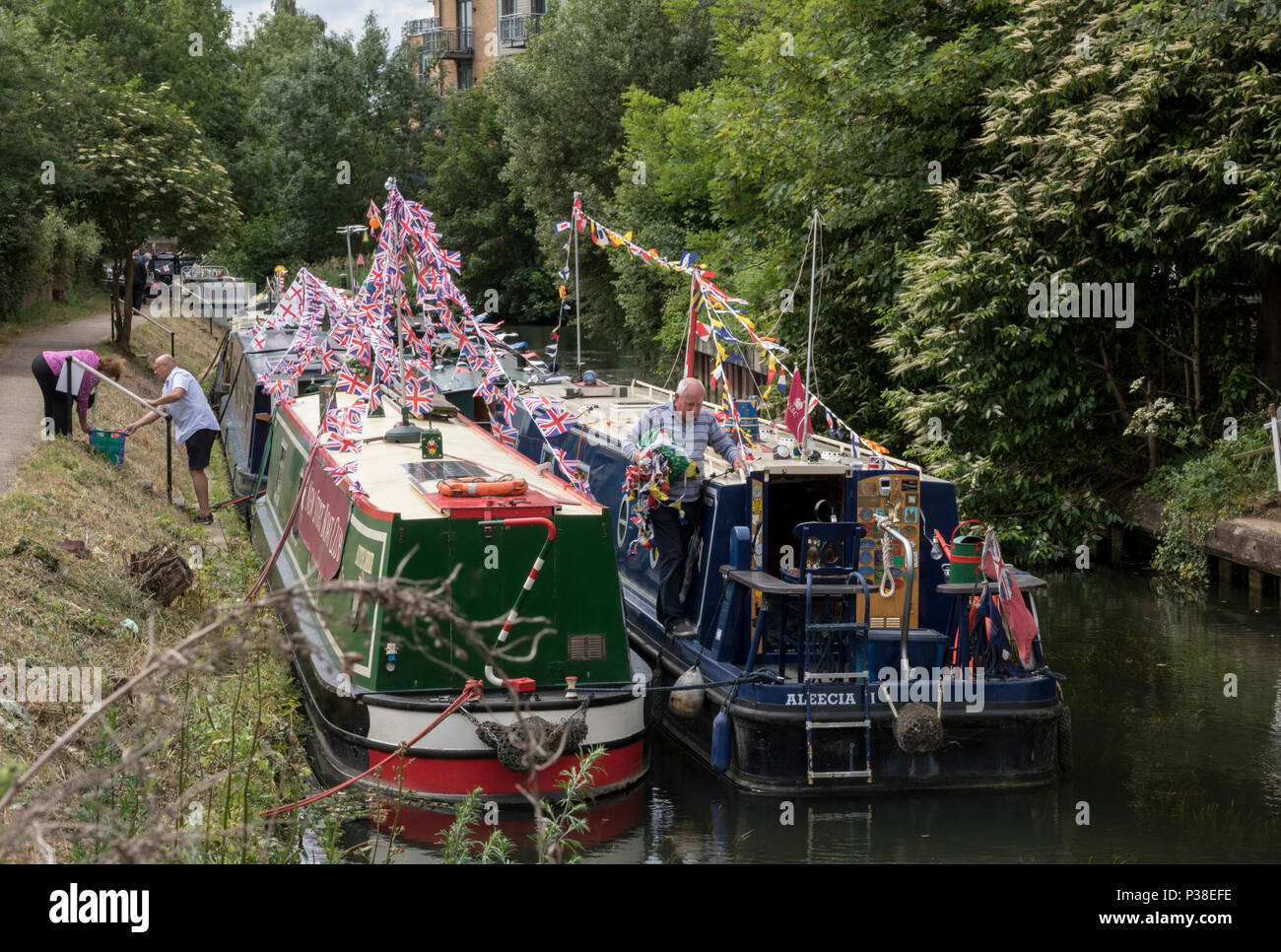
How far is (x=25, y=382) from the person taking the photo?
68.7ft

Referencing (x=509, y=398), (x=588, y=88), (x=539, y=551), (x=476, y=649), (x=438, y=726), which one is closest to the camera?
(x=476, y=649)

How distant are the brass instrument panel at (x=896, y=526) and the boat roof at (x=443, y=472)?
2.06 meters

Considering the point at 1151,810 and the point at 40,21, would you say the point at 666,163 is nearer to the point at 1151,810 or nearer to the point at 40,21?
the point at 40,21

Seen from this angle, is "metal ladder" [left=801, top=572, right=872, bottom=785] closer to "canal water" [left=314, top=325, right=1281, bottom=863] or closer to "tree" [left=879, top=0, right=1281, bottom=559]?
"canal water" [left=314, top=325, right=1281, bottom=863]

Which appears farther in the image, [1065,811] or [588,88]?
[588,88]

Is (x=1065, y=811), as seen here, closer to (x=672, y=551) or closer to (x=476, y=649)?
(x=672, y=551)

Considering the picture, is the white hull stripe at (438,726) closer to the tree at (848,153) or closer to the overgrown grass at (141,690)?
the overgrown grass at (141,690)

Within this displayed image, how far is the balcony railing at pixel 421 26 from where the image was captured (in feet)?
243

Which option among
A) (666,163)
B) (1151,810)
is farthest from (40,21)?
(1151,810)

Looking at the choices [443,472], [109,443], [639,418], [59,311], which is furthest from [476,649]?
[59,311]

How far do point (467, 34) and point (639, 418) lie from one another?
207 ft

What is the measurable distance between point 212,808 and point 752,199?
60.7 ft

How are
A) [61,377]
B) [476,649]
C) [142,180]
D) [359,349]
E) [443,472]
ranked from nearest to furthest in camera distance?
[476,649]
[443,472]
[359,349]
[61,377]
[142,180]

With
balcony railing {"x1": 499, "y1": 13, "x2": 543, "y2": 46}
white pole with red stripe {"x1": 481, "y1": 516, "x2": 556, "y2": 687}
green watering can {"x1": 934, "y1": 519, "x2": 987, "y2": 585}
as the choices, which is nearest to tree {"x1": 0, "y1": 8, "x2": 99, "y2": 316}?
white pole with red stripe {"x1": 481, "y1": 516, "x2": 556, "y2": 687}
